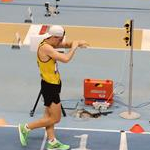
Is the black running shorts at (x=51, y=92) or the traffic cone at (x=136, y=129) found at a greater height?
the black running shorts at (x=51, y=92)

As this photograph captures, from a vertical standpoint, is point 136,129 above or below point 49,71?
below

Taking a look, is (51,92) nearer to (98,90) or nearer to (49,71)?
(49,71)

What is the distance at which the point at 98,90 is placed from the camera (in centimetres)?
1077

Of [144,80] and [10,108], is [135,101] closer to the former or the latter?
[144,80]

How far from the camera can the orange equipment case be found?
1076 cm

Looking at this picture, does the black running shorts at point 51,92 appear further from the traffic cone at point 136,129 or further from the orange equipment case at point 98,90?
the orange equipment case at point 98,90

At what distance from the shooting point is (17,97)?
11188mm

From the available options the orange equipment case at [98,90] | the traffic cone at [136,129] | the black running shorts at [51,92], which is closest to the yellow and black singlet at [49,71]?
the black running shorts at [51,92]

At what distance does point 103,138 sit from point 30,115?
5.75ft

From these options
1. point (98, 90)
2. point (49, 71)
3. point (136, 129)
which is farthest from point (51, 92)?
point (98, 90)

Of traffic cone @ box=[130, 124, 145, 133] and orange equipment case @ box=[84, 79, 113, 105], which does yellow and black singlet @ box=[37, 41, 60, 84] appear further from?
orange equipment case @ box=[84, 79, 113, 105]

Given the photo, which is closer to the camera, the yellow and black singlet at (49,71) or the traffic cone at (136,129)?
the yellow and black singlet at (49,71)

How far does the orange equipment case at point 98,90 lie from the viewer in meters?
10.8

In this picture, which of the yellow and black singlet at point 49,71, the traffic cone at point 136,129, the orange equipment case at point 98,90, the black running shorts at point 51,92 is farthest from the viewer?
the orange equipment case at point 98,90
